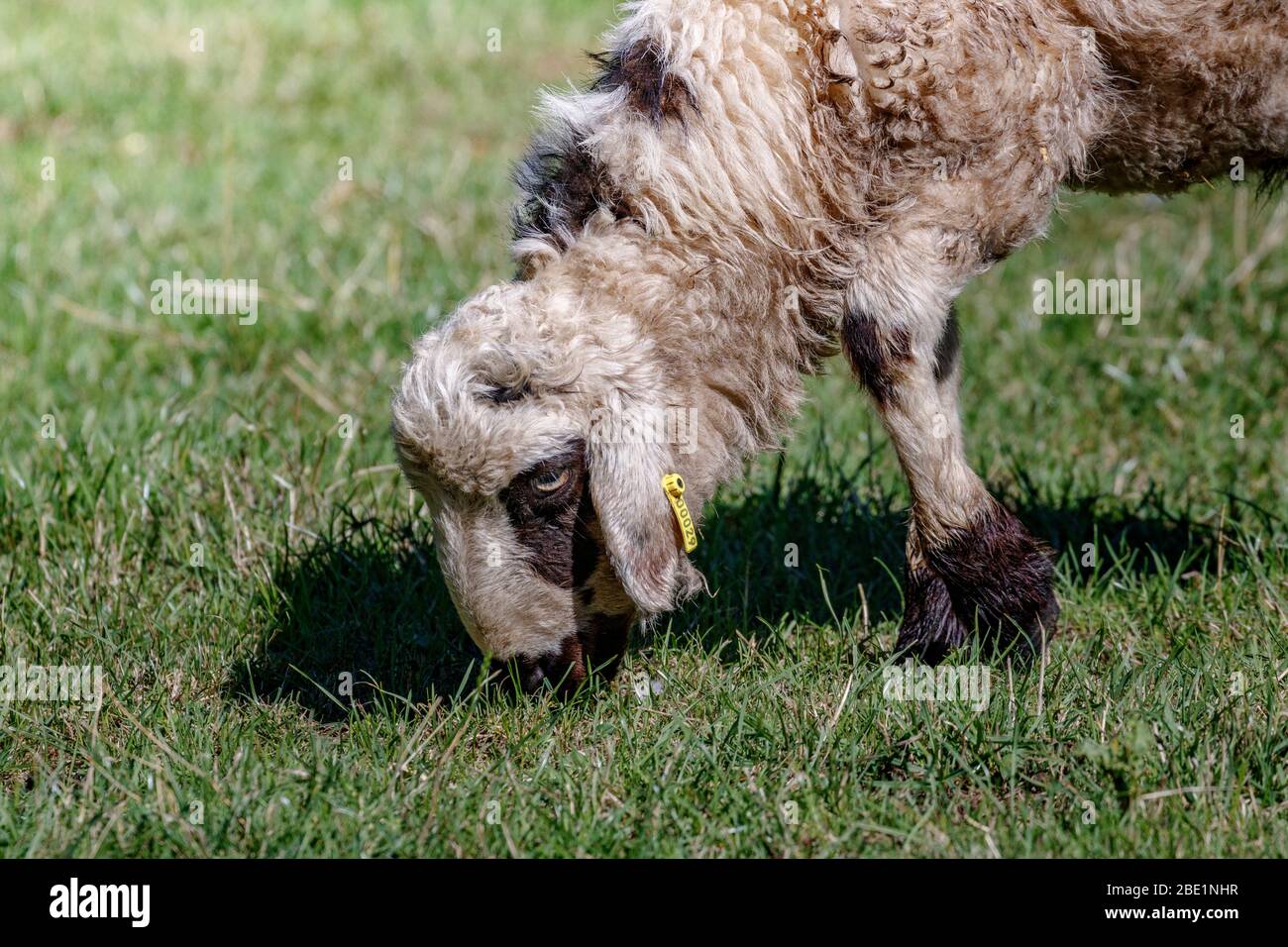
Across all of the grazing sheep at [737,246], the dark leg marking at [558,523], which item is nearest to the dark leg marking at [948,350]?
the grazing sheep at [737,246]

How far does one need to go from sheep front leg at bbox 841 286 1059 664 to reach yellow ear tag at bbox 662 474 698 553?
59cm

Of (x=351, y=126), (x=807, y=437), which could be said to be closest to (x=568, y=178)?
(x=807, y=437)

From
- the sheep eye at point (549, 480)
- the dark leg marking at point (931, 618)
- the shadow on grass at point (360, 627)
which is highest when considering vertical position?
the sheep eye at point (549, 480)

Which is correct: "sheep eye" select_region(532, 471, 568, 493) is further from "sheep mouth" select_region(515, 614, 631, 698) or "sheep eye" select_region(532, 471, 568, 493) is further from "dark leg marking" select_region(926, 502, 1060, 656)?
"dark leg marking" select_region(926, 502, 1060, 656)

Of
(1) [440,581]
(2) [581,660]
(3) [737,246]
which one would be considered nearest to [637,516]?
(2) [581,660]

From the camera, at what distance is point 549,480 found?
388 cm

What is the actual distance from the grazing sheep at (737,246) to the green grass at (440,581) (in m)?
0.48

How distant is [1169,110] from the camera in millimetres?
4078

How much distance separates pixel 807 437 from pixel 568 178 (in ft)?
7.40

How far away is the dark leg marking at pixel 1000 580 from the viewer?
4.11 meters

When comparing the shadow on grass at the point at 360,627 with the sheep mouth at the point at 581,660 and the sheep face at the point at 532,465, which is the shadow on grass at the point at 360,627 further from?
the sheep face at the point at 532,465

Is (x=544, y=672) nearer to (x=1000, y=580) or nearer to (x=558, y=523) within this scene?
(x=558, y=523)

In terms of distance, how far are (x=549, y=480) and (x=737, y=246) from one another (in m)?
0.78
